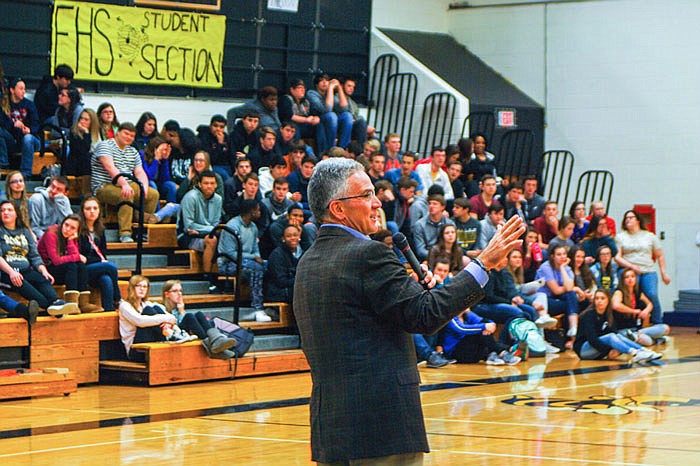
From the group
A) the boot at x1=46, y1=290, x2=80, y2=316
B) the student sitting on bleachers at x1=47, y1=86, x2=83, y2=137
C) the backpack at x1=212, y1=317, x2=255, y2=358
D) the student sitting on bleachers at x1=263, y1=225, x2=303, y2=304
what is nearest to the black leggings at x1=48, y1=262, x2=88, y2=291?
the boot at x1=46, y1=290, x2=80, y2=316

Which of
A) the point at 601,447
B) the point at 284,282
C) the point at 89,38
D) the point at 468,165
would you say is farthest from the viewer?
the point at 468,165

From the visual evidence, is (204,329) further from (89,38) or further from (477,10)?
A: (477,10)

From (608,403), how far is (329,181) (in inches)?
245

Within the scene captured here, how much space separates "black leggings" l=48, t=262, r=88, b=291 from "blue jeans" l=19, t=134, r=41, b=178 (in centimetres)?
195

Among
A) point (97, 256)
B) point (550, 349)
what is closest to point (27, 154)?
point (97, 256)

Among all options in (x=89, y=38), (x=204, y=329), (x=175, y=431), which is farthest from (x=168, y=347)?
(x=89, y=38)

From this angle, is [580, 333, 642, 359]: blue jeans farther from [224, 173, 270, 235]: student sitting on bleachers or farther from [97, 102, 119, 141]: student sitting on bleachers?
[97, 102, 119, 141]: student sitting on bleachers

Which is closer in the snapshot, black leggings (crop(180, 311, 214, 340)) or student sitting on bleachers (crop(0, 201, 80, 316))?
student sitting on bleachers (crop(0, 201, 80, 316))

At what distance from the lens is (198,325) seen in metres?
11.3

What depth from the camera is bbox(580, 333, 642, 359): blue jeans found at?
12.9 m

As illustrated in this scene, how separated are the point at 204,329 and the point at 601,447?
4996 mm

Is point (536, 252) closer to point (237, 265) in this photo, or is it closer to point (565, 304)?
point (565, 304)

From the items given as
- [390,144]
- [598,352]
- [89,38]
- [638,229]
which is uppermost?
[89,38]

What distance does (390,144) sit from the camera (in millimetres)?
16062
